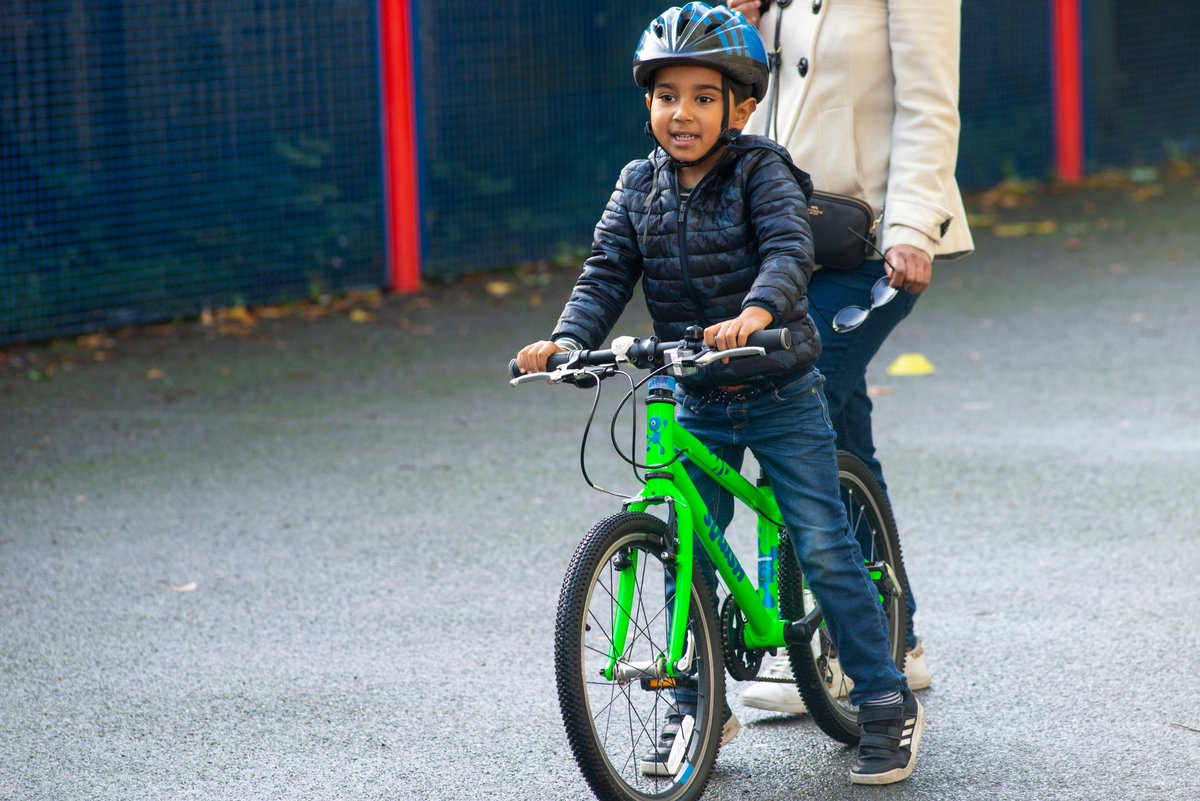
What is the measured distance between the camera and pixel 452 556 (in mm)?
5469

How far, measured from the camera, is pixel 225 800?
3.61 m

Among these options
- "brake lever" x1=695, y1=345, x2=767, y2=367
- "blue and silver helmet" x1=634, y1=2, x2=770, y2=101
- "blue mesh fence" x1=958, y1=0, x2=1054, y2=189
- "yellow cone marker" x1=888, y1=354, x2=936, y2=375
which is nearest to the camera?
"brake lever" x1=695, y1=345, x2=767, y2=367

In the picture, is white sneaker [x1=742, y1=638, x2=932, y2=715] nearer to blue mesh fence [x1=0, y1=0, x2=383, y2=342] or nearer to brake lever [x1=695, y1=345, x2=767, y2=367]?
brake lever [x1=695, y1=345, x2=767, y2=367]

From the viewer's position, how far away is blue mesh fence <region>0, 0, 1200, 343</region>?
8.95 metres

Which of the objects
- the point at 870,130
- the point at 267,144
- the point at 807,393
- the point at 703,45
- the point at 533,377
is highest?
the point at 703,45

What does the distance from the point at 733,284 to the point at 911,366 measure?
485 cm

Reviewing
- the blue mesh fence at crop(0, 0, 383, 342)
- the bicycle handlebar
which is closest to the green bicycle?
the bicycle handlebar

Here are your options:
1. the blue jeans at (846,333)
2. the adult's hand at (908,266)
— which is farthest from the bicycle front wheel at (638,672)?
the adult's hand at (908,266)

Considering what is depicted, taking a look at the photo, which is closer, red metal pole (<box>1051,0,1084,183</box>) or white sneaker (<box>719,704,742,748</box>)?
white sneaker (<box>719,704,742,748</box>)

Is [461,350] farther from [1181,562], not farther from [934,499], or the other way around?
[1181,562]

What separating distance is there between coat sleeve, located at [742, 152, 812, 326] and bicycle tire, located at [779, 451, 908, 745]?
2.33 ft

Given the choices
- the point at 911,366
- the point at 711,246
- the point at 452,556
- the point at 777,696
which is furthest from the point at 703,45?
the point at 911,366

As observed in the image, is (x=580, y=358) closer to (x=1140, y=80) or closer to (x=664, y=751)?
(x=664, y=751)

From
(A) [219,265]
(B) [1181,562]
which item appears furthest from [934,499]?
(A) [219,265]
